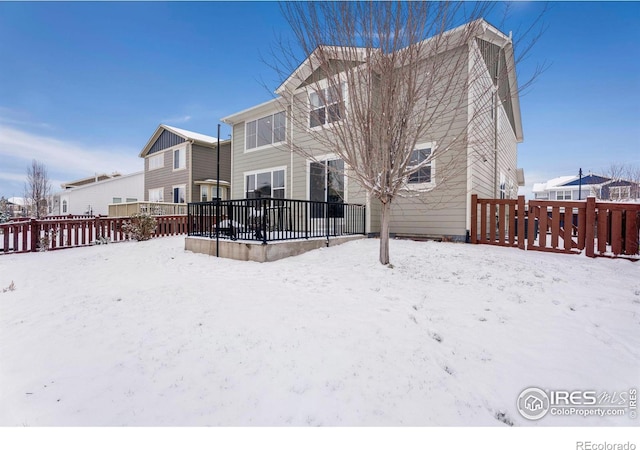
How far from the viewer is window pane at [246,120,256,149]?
1266 centimetres

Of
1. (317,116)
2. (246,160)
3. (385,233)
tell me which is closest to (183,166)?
(246,160)

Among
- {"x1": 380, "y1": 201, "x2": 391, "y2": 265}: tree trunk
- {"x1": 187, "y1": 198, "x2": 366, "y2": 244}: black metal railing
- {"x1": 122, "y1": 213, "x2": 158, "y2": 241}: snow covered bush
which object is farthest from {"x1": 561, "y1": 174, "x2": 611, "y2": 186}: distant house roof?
{"x1": 122, "y1": 213, "x2": 158, "y2": 241}: snow covered bush

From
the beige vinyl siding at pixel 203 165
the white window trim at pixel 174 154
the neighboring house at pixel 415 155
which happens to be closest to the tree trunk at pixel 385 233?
the neighboring house at pixel 415 155

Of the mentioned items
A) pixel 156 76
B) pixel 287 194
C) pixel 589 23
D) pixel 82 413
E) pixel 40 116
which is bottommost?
pixel 82 413

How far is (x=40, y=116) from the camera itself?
6.56m

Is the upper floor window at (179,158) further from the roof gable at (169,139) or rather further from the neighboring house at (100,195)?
the neighboring house at (100,195)

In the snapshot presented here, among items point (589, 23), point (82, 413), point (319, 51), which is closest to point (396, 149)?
point (319, 51)

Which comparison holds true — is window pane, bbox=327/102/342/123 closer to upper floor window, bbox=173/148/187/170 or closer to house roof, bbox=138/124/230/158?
house roof, bbox=138/124/230/158

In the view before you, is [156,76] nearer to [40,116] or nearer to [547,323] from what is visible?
[40,116]

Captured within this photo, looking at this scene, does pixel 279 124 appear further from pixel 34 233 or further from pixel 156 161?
pixel 156 161

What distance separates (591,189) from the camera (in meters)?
24.8

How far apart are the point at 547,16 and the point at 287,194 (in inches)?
337

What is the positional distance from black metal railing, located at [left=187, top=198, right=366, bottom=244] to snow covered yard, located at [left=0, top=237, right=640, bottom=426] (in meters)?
1.88

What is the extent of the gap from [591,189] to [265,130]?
29559 millimetres
